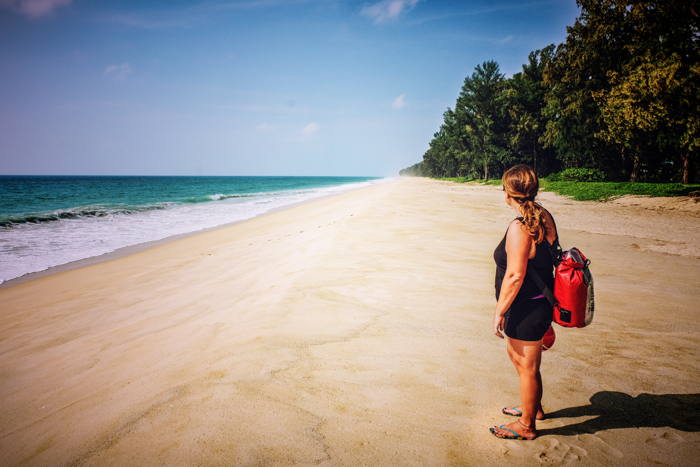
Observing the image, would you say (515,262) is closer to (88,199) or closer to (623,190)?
(623,190)

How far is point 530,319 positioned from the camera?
1904 mm

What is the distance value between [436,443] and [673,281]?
5740 mm

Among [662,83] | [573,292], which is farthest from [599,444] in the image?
[662,83]

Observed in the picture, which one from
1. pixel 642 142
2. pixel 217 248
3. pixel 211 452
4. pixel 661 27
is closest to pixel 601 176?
pixel 642 142

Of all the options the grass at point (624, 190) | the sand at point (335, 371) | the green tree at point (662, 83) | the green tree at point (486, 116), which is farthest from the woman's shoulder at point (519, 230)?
the green tree at point (486, 116)

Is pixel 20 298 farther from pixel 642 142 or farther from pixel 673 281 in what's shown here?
pixel 642 142

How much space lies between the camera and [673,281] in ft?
16.4

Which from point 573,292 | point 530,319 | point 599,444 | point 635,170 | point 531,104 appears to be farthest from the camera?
point 531,104

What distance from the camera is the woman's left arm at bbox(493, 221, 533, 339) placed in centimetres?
187

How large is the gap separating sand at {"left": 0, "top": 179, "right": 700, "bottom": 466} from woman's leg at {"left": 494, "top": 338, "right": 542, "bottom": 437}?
108 millimetres

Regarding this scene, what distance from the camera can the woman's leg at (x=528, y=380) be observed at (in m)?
1.93

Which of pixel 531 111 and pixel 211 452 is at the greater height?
pixel 531 111

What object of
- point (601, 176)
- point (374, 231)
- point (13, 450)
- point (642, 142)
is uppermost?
point (642, 142)

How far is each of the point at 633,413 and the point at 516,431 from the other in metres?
1.04
